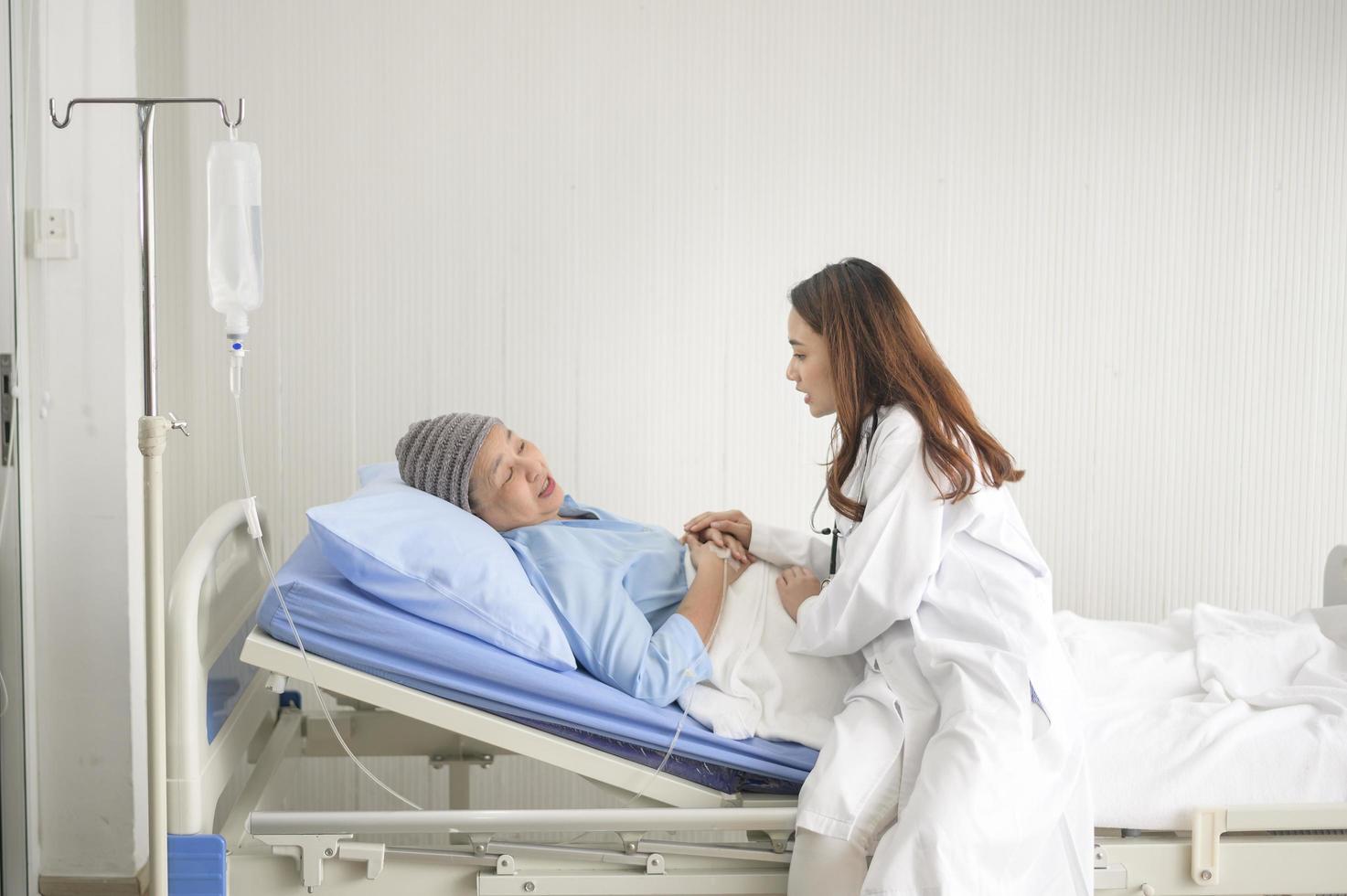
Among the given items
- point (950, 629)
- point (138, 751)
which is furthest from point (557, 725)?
point (138, 751)

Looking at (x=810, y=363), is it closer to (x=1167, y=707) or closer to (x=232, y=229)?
(x=1167, y=707)

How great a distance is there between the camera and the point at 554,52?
9.17ft

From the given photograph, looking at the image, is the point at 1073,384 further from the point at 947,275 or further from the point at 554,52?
the point at 554,52

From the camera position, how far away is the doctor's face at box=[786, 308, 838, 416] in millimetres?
1998

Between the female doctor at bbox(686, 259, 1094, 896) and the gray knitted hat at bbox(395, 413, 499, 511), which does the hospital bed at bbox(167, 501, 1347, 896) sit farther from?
the gray knitted hat at bbox(395, 413, 499, 511)

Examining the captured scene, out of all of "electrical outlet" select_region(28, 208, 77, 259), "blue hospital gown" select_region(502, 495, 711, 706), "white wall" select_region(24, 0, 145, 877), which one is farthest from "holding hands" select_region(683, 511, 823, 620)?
"electrical outlet" select_region(28, 208, 77, 259)

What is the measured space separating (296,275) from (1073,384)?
6.74 feet

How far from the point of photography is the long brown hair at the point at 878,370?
188cm

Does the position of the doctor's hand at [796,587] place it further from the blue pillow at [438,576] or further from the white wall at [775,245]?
the white wall at [775,245]

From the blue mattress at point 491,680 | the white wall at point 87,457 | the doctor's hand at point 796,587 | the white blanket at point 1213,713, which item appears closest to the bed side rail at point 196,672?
the blue mattress at point 491,680

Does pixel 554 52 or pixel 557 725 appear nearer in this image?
pixel 557 725

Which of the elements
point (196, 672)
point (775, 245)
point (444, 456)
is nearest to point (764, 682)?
point (444, 456)

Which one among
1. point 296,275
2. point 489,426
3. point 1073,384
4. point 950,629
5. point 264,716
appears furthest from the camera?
point 1073,384

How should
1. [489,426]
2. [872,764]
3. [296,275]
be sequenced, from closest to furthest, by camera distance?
[872,764] → [489,426] → [296,275]
